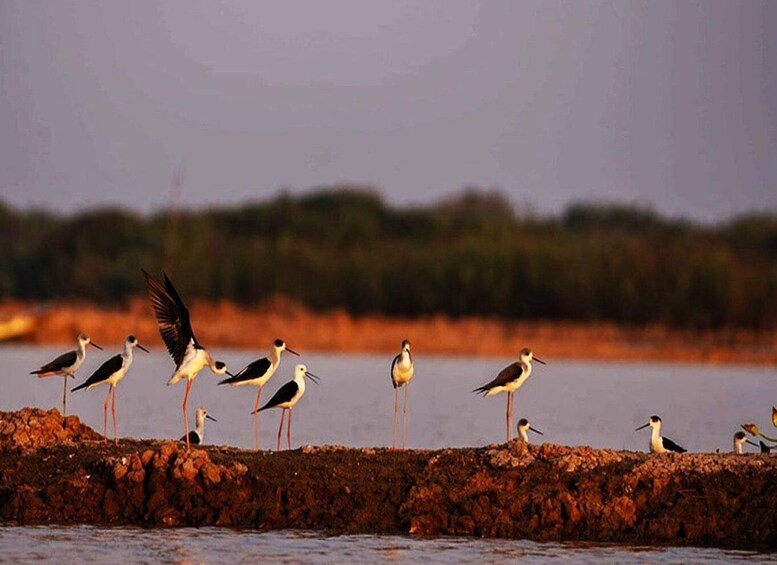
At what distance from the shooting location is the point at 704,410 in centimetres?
2520

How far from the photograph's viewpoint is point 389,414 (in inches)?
917

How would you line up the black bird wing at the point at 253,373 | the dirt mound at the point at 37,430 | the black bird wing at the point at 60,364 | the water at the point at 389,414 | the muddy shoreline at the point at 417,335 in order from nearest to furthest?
the water at the point at 389,414
the dirt mound at the point at 37,430
the black bird wing at the point at 253,373
the black bird wing at the point at 60,364
the muddy shoreline at the point at 417,335

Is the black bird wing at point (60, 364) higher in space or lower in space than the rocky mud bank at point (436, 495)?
higher

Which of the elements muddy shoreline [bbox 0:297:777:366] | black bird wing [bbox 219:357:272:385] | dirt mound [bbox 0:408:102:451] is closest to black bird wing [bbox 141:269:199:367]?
black bird wing [bbox 219:357:272:385]

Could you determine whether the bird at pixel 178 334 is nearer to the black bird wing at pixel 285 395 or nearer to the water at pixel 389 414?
the black bird wing at pixel 285 395

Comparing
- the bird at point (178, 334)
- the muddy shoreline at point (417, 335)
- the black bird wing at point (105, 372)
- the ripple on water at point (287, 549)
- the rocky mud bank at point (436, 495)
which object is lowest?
the ripple on water at point (287, 549)

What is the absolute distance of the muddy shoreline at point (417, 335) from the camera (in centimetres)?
3509

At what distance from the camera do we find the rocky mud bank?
13.4 meters

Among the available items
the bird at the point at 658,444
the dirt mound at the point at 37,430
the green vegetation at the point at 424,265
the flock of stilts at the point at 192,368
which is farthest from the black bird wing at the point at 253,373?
the green vegetation at the point at 424,265

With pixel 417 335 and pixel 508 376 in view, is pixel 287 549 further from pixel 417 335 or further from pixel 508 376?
pixel 417 335

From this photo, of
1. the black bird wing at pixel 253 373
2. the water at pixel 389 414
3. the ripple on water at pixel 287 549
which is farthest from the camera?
the black bird wing at pixel 253 373

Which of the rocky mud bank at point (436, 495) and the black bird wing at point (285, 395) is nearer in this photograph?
the rocky mud bank at point (436, 495)

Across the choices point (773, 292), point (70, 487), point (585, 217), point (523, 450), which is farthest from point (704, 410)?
point (585, 217)

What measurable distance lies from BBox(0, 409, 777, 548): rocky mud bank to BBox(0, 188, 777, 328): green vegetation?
28.8m
